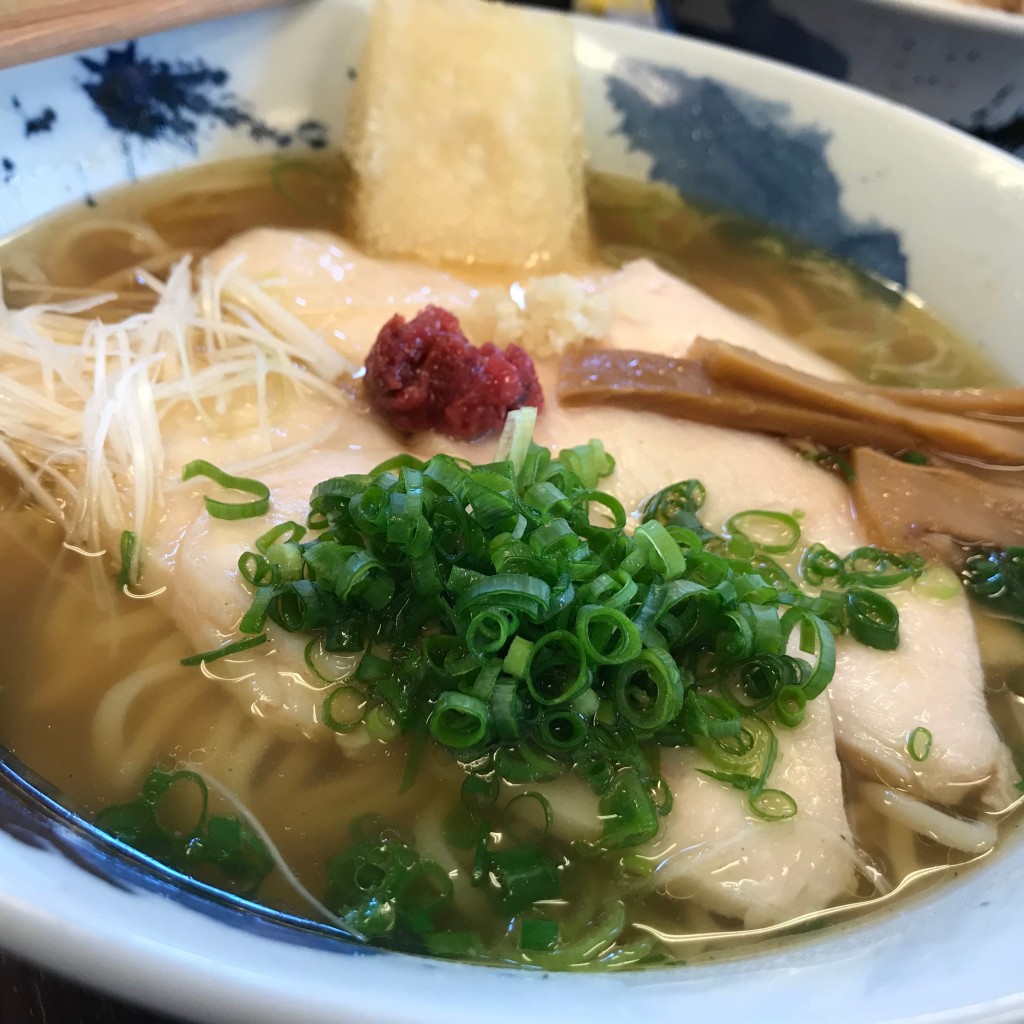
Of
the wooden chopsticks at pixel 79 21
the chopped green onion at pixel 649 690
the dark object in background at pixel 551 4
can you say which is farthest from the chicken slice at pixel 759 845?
the dark object in background at pixel 551 4

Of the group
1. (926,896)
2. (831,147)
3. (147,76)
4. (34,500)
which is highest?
(147,76)

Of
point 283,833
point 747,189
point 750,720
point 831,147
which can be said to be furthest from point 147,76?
point 750,720

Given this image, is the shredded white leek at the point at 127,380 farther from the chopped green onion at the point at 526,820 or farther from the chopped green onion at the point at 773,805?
the chopped green onion at the point at 773,805

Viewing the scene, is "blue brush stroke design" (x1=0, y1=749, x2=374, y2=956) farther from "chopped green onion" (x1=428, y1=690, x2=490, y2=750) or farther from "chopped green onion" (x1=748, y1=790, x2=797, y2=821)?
"chopped green onion" (x1=748, y1=790, x2=797, y2=821)

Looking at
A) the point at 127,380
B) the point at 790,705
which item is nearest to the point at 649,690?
the point at 790,705

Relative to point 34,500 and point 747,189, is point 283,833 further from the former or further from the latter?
point 747,189

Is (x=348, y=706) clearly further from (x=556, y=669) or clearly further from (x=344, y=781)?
(x=556, y=669)

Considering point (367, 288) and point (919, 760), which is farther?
point (367, 288)
